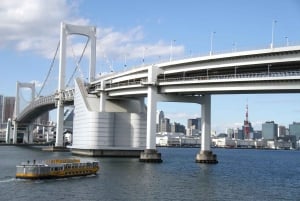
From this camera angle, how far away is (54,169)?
6184 centimetres

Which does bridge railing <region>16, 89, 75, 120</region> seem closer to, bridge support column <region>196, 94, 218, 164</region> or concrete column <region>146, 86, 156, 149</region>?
concrete column <region>146, 86, 156, 149</region>

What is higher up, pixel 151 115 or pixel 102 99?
pixel 102 99

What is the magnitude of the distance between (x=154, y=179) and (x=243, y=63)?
23.4 meters

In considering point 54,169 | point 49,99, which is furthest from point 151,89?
point 49,99

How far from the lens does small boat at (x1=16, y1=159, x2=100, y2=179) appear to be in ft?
195

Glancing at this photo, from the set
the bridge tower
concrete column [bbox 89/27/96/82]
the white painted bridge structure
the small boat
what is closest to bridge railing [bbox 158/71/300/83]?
the white painted bridge structure

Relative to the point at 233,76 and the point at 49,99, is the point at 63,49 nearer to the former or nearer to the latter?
→ the point at 49,99

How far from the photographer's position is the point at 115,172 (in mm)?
71750

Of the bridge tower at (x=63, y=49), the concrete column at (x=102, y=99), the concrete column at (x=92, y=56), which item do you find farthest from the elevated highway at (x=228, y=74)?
the bridge tower at (x=63, y=49)

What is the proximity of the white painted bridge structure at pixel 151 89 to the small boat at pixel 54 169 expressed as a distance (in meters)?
24.6

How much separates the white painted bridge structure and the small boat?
24.6 m

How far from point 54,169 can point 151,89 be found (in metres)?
34.5

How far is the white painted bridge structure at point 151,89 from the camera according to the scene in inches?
2827

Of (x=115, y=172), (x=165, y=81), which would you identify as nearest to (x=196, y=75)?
(x=165, y=81)
